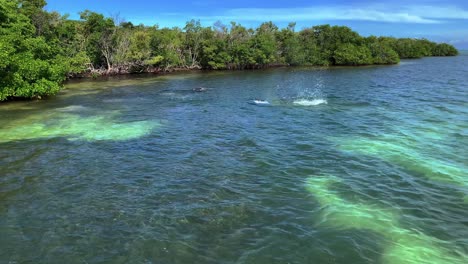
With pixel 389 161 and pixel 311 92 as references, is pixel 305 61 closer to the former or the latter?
pixel 311 92

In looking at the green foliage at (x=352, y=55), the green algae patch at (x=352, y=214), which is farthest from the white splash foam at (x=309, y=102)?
the green foliage at (x=352, y=55)

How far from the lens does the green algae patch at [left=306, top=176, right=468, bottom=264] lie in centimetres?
834

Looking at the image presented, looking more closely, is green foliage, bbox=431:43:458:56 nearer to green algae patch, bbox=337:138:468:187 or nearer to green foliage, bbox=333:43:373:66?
green foliage, bbox=333:43:373:66

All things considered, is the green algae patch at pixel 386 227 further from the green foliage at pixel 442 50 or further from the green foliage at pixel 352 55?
the green foliage at pixel 442 50

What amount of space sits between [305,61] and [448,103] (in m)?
48.3

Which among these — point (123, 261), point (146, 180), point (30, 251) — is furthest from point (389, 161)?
point (30, 251)

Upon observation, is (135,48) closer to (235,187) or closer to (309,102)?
(309,102)

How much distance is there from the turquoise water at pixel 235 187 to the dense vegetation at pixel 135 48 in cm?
587

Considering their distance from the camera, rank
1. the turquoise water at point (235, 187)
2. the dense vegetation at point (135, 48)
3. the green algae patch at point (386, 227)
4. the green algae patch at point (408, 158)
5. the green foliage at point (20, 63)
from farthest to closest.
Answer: the dense vegetation at point (135, 48)
the green foliage at point (20, 63)
the green algae patch at point (408, 158)
the turquoise water at point (235, 187)
the green algae patch at point (386, 227)

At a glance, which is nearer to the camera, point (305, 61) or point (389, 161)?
point (389, 161)

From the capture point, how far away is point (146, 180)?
43.0ft

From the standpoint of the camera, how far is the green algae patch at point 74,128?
63.4 feet

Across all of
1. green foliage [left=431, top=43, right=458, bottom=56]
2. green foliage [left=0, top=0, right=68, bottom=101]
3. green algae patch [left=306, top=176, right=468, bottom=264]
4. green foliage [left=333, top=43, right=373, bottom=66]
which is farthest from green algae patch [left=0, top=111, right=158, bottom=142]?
green foliage [left=431, top=43, right=458, bottom=56]

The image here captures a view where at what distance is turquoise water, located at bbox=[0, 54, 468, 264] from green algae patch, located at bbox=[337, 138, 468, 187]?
0.24 ft
